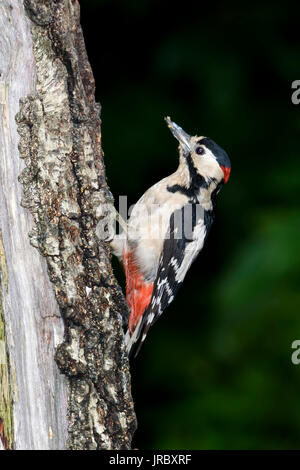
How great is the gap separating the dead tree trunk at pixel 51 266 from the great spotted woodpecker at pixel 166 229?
133cm

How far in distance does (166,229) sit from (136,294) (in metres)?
0.48

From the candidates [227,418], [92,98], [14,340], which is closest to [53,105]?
[92,98]

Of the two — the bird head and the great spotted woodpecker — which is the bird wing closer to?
the great spotted woodpecker

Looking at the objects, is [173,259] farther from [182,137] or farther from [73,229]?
[73,229]

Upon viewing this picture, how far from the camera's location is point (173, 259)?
4.41 metres

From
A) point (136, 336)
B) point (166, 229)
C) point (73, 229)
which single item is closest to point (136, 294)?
point (136, 336)

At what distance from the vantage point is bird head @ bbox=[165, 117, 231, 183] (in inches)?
171

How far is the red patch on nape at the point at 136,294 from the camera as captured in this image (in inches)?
174

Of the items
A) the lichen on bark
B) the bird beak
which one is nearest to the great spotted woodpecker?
the bird beak

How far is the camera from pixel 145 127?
5.45 meters

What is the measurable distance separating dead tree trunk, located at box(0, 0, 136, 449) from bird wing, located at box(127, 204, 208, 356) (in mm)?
1395

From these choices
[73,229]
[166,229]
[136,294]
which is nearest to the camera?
[73,229]

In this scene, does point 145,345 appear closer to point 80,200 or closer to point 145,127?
point 145,127

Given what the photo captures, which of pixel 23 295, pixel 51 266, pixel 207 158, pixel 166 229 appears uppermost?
pixel 207 158
